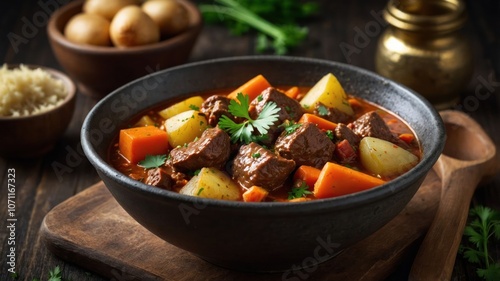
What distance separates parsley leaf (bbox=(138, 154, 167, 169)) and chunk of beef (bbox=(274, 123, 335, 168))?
63 centimetres

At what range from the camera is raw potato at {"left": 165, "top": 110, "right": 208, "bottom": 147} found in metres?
3.91

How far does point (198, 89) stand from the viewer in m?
4.60

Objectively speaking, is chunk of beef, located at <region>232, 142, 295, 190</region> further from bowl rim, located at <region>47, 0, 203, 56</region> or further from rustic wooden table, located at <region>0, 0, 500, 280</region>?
bowl rim, located at <region>47, 0, 203, 56</region>

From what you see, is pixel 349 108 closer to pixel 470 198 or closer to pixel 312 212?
pixel 470 198

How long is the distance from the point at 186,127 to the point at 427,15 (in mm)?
2793

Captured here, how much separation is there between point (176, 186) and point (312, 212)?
33.0 inches

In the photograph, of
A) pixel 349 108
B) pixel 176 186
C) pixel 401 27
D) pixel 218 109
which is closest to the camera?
pixel 176 186

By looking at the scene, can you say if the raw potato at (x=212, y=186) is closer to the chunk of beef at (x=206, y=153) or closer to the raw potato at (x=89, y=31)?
the chunk of beef at (x=206, y=153)

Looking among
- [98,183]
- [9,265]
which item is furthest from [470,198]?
[9,265]

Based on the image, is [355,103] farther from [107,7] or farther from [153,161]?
[107,7]

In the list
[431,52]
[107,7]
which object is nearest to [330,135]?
[431,52]

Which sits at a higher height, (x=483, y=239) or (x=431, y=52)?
(x=431, y=52)

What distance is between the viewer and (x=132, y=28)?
18.6 feet

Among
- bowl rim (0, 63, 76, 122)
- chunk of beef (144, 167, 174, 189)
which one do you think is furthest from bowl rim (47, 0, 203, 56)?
chunk of beef (144, 167, 174, 189)
